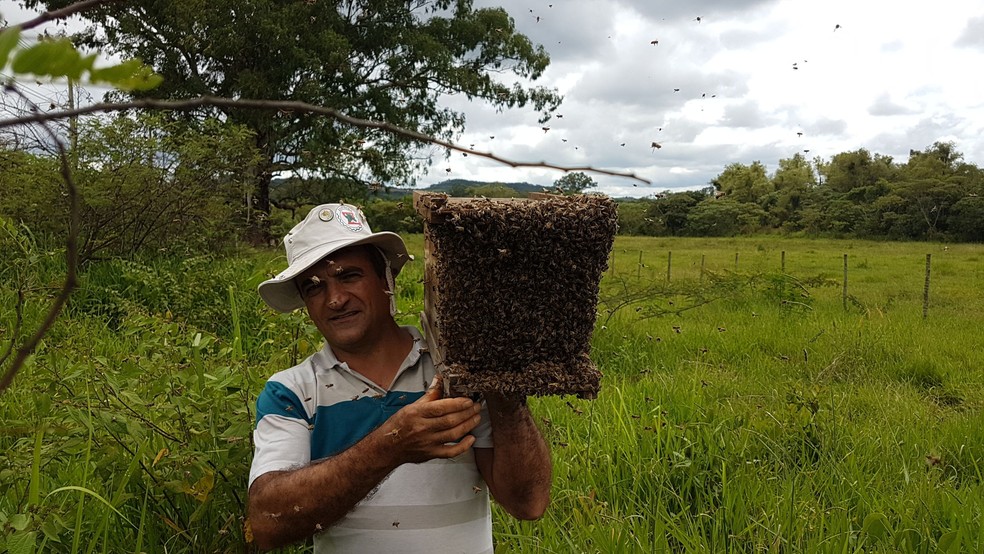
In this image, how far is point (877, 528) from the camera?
3.52 meters

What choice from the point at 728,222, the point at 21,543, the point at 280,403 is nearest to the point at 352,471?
the point at 280,403

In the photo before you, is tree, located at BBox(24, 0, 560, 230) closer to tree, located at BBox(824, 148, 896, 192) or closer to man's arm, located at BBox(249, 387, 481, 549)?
man's arm, located at BBox(249, 387, 481, 549)

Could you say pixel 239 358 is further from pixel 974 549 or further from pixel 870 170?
pixel 870 170

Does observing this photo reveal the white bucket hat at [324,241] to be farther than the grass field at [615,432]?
No

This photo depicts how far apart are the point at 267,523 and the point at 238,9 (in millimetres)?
16461

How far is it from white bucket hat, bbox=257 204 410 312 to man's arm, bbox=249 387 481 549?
71 cm

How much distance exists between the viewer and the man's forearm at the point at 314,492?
2.18m

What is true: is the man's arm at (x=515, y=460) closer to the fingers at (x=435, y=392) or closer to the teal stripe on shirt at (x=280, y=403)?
the fingers at (x=435, y=392)

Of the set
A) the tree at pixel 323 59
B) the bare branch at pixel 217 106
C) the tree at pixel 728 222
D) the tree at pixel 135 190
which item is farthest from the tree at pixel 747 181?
the bare branch at pixel 217 106

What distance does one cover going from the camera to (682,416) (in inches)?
204

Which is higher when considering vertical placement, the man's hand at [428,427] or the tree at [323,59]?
the tree at [323,59]

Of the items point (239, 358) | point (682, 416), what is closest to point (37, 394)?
point (239, 358)

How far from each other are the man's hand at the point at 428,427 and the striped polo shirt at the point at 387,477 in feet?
1.30

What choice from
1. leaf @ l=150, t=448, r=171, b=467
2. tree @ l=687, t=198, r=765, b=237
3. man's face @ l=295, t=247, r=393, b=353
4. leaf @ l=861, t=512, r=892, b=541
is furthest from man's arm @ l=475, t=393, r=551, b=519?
tree @ l=687, t=198, r=765, b=237
